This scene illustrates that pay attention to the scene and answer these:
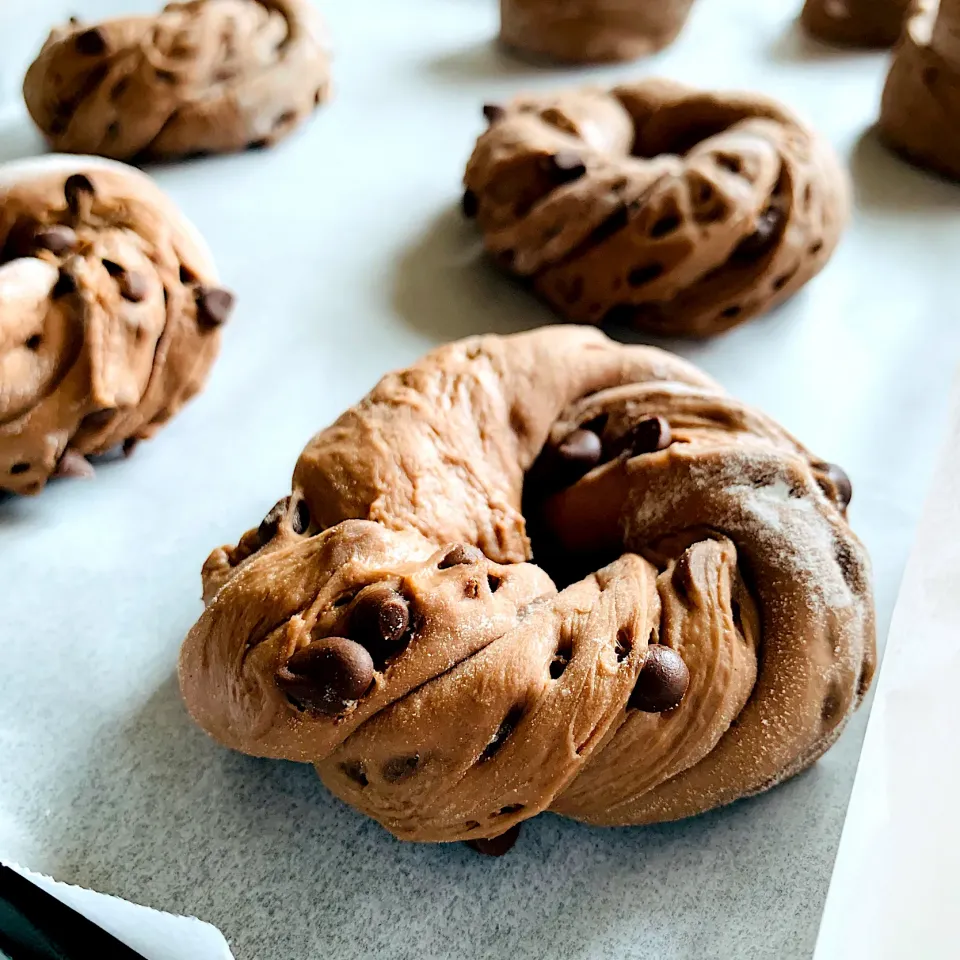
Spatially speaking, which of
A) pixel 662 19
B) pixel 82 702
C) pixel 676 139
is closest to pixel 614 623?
pixel 82 702

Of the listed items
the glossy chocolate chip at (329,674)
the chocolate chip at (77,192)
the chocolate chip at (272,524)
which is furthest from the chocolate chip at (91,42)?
the glossy chocolate chip at (329,674)

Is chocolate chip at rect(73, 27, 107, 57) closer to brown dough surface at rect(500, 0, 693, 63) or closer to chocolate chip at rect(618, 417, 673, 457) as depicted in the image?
brown dough surface at rect(500, 0, 693, 63)

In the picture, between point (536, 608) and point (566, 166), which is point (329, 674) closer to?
point (536, 608)

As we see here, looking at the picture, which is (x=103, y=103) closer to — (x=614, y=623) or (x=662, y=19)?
(x=662, y=19)

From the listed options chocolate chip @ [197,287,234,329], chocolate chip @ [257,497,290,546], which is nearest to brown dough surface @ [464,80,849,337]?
chocolate chip @ [197,287,234,329]

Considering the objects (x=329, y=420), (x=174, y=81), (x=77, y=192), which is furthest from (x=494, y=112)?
(x=77, y=192)

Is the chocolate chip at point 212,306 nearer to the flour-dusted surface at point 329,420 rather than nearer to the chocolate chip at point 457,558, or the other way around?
the flour-dusted surface at point 329,420
